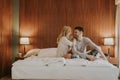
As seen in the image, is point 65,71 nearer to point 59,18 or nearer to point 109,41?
point 109,41

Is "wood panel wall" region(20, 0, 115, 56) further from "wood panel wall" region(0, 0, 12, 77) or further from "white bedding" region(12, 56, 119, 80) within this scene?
"white bedding" region(12, 56, 119, 80)

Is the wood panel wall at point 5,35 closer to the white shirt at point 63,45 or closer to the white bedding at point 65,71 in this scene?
the white shirt at point 63,45

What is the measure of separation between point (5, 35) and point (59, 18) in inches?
63.4

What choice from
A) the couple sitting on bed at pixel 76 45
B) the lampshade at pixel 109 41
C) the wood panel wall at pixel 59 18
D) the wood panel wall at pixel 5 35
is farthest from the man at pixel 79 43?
the wood panel wall at pixel 5 35

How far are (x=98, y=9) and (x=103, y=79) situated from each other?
3187mm

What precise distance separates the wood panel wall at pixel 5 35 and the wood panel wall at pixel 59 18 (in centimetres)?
58

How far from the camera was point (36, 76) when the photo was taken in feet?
12.0

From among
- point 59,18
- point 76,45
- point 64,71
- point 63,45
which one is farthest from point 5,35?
point 64,71

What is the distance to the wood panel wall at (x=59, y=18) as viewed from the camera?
21.0 feet

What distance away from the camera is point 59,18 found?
6.52 metres

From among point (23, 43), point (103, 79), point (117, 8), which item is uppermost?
point (117, 8)

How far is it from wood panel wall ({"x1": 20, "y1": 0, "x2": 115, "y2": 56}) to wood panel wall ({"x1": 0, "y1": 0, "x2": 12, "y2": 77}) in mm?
577

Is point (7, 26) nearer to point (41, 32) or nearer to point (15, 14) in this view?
point (15, 14)

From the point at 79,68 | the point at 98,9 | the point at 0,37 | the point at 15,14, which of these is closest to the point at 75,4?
the point at 98,9
